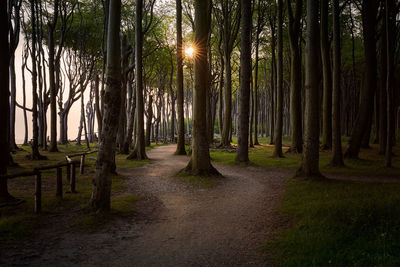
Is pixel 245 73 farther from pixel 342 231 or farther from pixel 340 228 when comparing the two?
pixel 342 231

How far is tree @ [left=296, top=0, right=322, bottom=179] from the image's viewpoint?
961 centimetres

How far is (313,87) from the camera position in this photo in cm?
974

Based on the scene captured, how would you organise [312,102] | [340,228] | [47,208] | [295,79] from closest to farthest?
[340,228] → [47,208] → [312,102] → [295,79]

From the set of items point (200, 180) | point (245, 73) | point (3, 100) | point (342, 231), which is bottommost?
point (200, 180)

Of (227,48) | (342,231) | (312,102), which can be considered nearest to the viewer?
(342,231)

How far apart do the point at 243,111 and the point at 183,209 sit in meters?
7.83

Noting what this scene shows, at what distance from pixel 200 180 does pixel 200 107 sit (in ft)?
10.1

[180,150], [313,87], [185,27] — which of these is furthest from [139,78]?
[185,27]

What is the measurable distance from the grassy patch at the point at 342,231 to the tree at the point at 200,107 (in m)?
4.57

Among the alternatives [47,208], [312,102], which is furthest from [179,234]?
[312,102]

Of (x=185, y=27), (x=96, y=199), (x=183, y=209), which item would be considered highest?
(x=185, y=27)

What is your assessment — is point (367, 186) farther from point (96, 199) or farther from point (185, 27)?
point (185, 27)

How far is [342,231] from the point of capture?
4.79 meters

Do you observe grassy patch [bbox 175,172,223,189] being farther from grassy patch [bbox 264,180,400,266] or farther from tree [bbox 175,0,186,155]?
tree [bbox 175,0,186,155]
